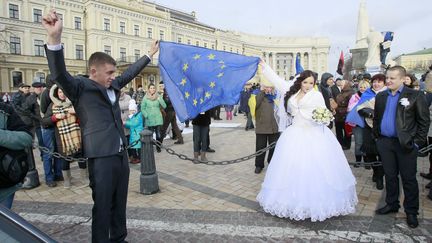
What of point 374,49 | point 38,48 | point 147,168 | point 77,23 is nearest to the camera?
point 147,168

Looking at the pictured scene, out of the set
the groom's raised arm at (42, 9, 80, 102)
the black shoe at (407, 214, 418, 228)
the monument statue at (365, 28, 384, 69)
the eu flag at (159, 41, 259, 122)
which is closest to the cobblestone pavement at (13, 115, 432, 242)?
the black shoe at (407, 214, 418, 228)

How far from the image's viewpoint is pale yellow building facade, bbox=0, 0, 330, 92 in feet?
127

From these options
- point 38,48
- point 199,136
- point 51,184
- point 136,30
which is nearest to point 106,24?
point 136,30

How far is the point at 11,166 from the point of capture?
84.7 inches

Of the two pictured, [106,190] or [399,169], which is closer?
[106,190]

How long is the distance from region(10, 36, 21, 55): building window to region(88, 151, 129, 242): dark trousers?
4438cm

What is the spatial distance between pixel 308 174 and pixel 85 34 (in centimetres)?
4936

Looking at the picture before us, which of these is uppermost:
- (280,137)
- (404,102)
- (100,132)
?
(404,102)

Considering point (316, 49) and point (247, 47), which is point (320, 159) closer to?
point (247, 47)

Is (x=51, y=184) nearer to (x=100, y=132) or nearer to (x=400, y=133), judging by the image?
(x=100, y=132)

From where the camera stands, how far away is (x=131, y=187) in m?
5.50

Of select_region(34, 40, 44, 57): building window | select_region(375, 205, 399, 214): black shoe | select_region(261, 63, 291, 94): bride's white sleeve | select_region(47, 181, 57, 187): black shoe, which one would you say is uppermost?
select_region(34, 40, 44, 57): building window

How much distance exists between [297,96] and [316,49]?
359 feet

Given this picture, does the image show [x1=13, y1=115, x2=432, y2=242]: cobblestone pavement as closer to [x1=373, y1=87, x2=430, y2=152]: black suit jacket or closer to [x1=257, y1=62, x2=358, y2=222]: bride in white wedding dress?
[x1=257, y1=62, x2=358, y2=222]: bride in white wedding dress
